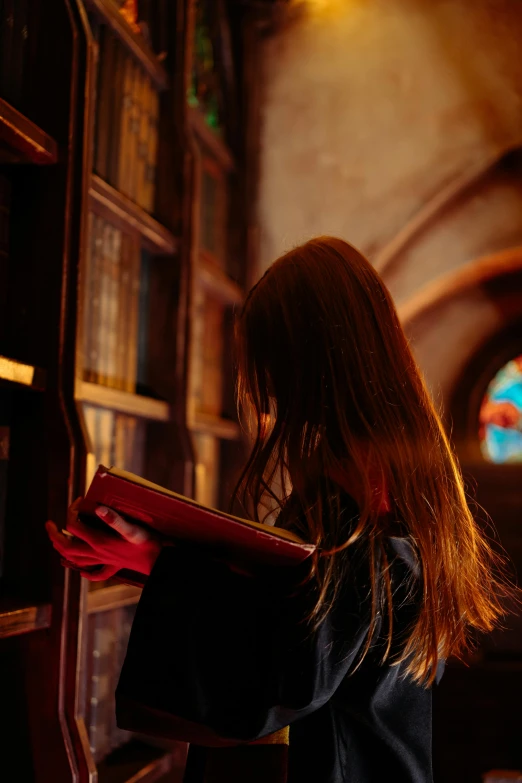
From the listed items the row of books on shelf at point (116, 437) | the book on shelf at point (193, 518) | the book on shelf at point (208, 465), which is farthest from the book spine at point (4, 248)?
the book on shelf at point (208, 465)

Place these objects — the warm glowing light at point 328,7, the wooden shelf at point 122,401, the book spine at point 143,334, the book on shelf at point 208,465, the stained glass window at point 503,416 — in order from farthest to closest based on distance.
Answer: the stained glass window at point 503,416 < the warm glowing light at point 328,7 < the book on shelf at point 208,465 < the book spine at point 143,334 < the wooden shelf at point 122,401

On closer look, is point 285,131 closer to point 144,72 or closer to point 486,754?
point 144,72

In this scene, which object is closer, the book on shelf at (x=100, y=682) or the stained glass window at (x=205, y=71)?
the book on shelf at (x=100, y=682)

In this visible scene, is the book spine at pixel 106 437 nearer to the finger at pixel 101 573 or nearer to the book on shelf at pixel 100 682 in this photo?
the book on shelf at pixel 100 682

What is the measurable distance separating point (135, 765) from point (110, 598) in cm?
43

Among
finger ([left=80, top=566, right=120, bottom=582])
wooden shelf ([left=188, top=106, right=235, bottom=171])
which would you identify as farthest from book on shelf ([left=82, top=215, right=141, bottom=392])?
finger ([left=80, top=566, right=120, bottom=582])

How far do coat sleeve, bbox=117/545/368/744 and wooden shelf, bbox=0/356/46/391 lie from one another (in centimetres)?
50

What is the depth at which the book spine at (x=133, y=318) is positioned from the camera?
2047 mm

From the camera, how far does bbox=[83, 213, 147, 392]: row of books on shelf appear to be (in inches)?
72.6

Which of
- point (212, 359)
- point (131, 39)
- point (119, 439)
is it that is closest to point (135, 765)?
point (119, 439)

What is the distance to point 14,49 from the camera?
1470 millimetres

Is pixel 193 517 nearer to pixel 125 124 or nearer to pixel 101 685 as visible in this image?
pixel 101 685

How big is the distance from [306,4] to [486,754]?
2727mm

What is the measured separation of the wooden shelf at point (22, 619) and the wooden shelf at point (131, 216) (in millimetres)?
849
